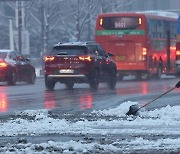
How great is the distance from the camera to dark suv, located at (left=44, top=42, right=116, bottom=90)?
3197 centimetres

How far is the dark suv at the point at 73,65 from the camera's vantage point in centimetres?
3197

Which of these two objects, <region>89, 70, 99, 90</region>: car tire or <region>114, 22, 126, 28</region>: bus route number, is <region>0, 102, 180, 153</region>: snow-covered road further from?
<region>114, 22, 126, 28</region>: bus route number

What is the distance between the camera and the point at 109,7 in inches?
2940

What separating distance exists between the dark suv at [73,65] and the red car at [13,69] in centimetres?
378

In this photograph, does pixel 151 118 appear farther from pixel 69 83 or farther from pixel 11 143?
pixel 69 83

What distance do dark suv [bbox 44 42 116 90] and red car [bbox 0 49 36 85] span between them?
12.4 ft

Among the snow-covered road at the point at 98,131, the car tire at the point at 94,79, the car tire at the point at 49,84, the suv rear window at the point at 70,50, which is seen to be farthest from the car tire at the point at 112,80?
the snow-covered road at the point at 98,131

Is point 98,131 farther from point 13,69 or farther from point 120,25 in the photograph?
point 120,25

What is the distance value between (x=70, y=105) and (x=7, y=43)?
178 feet

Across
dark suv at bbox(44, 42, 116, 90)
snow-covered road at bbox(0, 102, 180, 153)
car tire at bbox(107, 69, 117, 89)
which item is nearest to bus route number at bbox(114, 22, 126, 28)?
car tire at bbox(107, 69, 117, 89)

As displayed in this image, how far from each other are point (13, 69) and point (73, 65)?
5033 millimetres

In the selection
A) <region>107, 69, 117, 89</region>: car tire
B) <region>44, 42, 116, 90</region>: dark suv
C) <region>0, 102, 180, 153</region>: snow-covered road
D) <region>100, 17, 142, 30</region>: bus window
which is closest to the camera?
<region>0, 102, 180, 153</region>: snow-covered road

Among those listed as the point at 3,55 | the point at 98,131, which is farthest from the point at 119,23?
the point at 98,131

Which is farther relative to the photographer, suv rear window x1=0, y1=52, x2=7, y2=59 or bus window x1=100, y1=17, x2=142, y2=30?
bus window x1=100, y1=17, x2=142, y2=30
